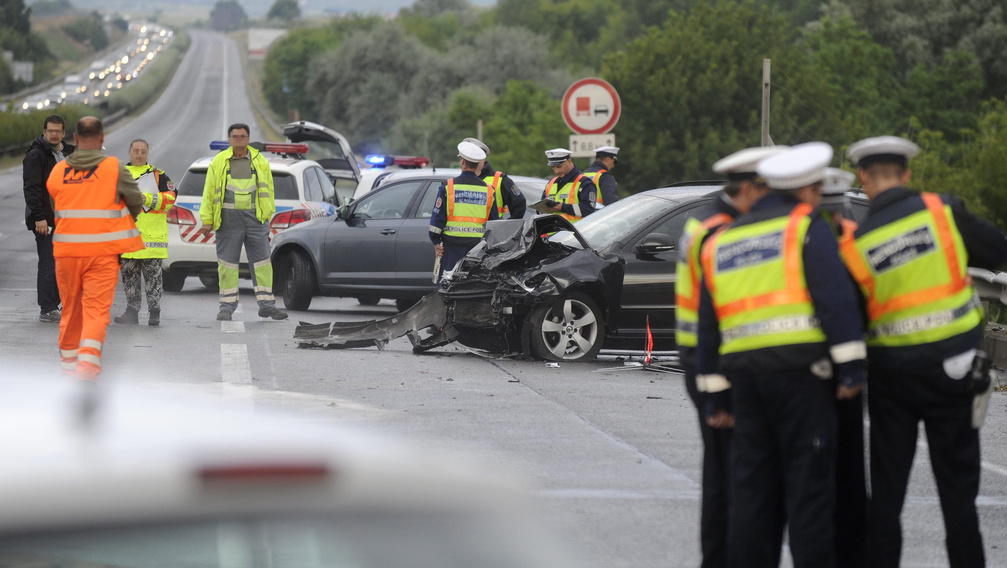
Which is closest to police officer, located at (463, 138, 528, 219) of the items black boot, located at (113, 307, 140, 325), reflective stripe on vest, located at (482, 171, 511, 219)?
reflective stripe on vest, located at (482, 171, 511, 219)

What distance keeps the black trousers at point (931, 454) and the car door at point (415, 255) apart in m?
10.1

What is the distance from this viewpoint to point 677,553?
222 inches

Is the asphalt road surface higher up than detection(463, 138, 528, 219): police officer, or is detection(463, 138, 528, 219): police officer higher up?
detection(463, 138, 528, 219): police officer

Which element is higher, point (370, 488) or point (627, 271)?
point (370, 488)

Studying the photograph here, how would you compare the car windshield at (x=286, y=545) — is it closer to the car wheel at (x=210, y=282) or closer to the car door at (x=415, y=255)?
the car door at (x=415, y=255)

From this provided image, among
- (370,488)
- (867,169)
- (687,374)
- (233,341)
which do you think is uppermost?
(867,169)

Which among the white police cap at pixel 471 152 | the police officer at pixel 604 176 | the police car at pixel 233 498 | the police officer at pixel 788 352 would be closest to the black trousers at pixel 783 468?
the police officer at pixel 788 352

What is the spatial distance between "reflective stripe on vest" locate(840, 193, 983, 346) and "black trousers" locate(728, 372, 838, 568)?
0.46 meters

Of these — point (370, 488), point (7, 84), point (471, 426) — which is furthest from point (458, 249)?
point (7, 84)

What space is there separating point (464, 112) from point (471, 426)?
62.8 m

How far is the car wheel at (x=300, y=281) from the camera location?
15.2m

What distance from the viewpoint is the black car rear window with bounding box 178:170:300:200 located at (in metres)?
16.3

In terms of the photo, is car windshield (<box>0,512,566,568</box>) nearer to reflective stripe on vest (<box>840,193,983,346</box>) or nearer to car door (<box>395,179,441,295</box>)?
reflective stripe on vest (<box>840,193,983,346</box>)

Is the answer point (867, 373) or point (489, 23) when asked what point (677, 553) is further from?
point (489, 23)
